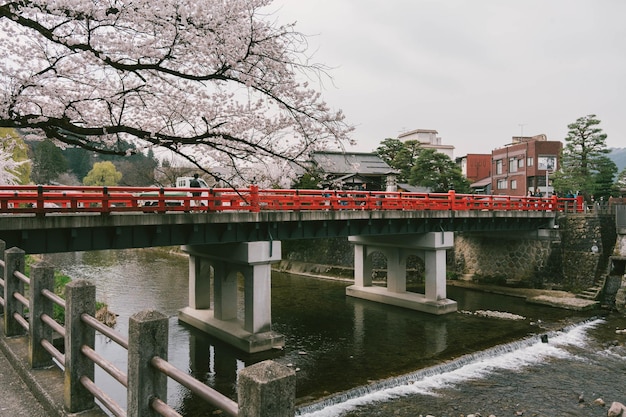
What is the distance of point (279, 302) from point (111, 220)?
15946mm

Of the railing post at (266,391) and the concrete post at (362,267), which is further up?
the railing post at (266,391)

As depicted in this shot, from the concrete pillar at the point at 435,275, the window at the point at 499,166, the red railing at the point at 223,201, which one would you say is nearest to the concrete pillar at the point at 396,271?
the concrete pillar at the point at 435,275

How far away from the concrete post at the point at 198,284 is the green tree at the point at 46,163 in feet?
184

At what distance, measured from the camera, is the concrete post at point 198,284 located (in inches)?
913

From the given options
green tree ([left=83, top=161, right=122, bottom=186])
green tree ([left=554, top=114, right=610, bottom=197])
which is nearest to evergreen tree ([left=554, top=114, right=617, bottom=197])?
green tree ([left=554, top=114, right=610, bottom=197])

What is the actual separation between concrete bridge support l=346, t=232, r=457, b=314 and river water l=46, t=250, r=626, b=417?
Answer: 835mm

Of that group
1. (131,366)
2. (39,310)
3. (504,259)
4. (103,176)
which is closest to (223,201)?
(39,310)

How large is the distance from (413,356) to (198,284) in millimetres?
11239

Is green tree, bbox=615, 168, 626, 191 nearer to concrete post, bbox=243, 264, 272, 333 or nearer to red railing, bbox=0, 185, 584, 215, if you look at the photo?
red railing, bbox=0, 185, 584, 215

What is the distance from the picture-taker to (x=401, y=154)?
206 ft

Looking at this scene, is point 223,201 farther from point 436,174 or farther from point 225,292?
point 436,174

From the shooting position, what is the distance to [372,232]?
24.5m

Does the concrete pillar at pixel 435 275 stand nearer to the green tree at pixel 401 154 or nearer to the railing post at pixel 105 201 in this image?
the railing post at pixel 105 201

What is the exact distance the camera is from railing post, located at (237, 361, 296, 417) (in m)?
2.90
